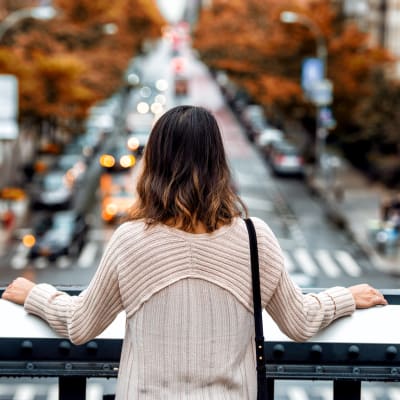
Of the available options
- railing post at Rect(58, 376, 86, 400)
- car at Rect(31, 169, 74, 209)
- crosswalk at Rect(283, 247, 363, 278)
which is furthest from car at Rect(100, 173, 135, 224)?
railing post at Rect(58, 376, 86, 400)

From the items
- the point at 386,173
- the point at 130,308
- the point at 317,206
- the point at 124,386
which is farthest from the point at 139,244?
the point at 386,173

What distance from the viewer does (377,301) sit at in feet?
13.5

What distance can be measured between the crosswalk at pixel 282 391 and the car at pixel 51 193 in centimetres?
2936

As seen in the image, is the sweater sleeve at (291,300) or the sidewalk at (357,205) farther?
the sidewalk at (357,205)

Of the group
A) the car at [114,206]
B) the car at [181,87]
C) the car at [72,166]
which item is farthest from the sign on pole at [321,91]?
the car at [181,87]

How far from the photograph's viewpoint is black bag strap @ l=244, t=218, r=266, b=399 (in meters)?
3.68

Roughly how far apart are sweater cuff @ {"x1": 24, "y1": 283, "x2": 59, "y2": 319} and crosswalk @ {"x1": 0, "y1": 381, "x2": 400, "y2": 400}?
6.31 metres

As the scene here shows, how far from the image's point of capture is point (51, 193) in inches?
1786

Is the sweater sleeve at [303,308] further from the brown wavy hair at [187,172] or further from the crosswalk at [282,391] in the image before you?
the crosswalk at [282,391]

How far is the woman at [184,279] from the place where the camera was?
366 centimetres

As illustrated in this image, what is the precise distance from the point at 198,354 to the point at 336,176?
51.3 m

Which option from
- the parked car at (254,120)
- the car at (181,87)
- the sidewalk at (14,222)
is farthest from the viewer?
the car at (181,87)

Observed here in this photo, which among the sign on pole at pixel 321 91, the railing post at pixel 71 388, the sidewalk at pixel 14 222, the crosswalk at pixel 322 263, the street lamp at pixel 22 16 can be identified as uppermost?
the sign on pole at pixel 321 91

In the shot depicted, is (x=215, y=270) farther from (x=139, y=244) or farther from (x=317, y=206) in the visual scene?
(x=317, y=206)
